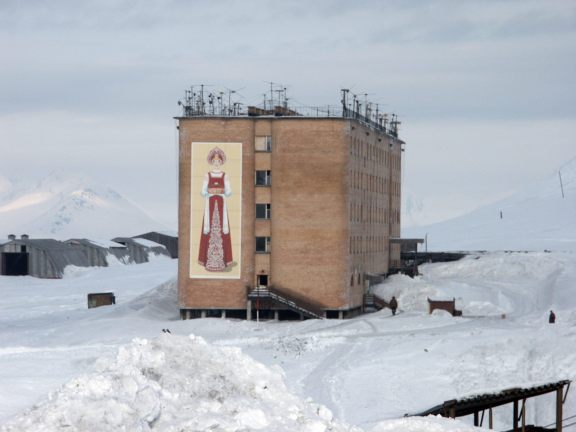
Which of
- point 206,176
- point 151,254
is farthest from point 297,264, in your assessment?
point 151,254

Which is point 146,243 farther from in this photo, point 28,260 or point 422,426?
point 422,426

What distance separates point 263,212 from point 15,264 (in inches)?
2046

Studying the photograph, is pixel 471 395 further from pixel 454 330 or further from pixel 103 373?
pixel 454 330

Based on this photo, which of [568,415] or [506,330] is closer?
[568,415]

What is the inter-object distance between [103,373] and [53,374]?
18.9m

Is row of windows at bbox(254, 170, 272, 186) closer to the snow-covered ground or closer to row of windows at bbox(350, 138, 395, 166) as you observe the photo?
row of windows at bbox(350, 138, 395, 166)

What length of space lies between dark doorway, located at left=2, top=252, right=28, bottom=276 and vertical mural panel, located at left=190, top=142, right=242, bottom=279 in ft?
165

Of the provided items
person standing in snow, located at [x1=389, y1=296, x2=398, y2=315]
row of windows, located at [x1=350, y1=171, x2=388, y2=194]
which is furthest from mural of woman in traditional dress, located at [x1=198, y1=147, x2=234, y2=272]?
person standing in snow, located at [x1=389, y1=296, x2=398, y2=315]

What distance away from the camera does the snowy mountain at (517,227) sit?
13462 centimetres

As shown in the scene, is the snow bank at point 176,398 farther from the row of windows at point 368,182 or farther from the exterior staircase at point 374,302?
the exterior staircase at point 374,302

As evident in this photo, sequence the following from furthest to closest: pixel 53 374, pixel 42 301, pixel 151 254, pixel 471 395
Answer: pixel 151 254 < pixel 42 301 < pixel 53 374 < pixel 471 395

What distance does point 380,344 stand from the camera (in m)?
61.7

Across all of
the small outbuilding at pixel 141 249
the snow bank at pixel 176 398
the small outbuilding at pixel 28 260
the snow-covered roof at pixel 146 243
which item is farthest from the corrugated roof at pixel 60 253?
the snow bank at pixel 176 398

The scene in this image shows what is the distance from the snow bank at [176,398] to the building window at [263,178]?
44.0m
